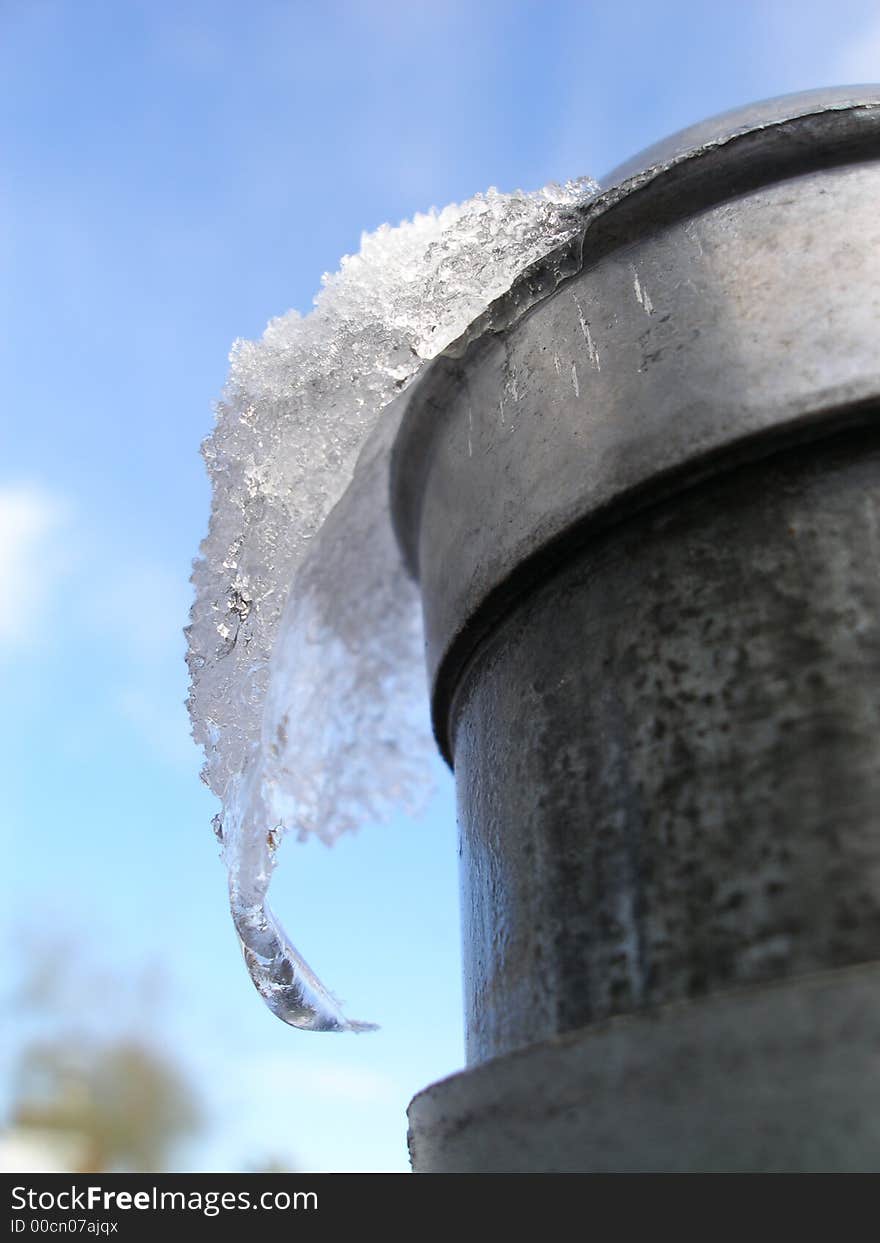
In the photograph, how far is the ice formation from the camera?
1.51 m

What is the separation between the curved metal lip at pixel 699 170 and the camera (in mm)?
1094

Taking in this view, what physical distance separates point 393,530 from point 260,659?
30cm

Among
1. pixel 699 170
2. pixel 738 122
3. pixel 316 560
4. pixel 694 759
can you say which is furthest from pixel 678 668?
pixel 316 560

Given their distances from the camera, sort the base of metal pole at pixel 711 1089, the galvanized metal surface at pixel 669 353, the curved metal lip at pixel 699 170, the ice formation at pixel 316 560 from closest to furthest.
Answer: the base of metal pole at pixel 711 1089 < the galvanized metal surface at pixel 669 353 < the curved metal lip at pixel 699 170 < the ice formation at pixel 316 560

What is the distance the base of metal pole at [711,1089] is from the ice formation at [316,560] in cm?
79

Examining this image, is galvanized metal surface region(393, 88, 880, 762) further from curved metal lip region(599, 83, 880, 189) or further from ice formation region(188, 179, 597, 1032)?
ice formation region(188, 179, 597, 1032)

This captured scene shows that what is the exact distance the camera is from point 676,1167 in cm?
72

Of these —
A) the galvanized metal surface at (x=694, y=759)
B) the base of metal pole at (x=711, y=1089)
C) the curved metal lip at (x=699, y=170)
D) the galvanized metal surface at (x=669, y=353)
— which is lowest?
the base of metal pole at (x=711, y=1089)

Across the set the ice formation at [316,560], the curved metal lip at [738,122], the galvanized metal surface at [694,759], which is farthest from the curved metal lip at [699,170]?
the galvanized metal surface at [694,759]

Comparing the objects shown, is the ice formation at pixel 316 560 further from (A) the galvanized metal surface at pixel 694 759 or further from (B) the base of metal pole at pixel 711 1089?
(B) the base of metal pole at pixel 711 1089

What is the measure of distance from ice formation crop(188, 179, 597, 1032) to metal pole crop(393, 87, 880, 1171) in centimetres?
25

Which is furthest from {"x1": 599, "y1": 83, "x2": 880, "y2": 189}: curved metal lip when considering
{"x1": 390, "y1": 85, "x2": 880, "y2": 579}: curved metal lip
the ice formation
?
the ice formation
